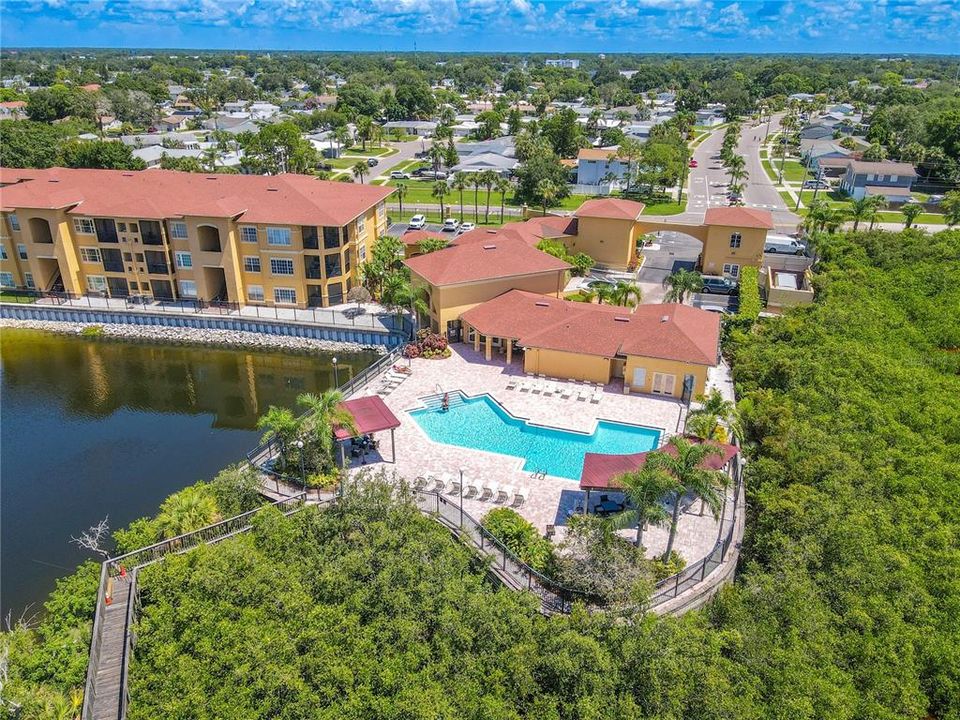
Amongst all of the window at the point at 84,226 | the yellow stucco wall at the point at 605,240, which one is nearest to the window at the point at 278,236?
the window at the point at 84,226

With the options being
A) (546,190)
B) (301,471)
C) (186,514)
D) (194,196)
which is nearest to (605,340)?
(301,471)

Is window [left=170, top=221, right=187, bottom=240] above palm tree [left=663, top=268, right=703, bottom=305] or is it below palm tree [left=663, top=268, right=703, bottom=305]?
above

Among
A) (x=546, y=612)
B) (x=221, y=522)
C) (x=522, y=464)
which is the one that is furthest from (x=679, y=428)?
(x=221, y=522)

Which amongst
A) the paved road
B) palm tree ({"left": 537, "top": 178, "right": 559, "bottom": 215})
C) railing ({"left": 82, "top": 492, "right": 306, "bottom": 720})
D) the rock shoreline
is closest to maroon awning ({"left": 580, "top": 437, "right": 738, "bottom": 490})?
railing ({"left": 82, "top": 492, "right": 306, "bottom": 720})

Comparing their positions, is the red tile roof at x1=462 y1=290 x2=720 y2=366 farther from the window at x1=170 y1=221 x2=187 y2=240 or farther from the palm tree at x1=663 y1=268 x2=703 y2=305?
the window at x1=170 y1=221 x2=187 y2=240

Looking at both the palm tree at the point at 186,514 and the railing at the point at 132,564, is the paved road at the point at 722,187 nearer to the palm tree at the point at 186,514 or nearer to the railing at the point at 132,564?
the railing at the point at 132,564

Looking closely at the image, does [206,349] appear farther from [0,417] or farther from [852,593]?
[852,593]

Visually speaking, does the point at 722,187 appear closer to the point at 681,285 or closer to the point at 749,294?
the point at 749,294
